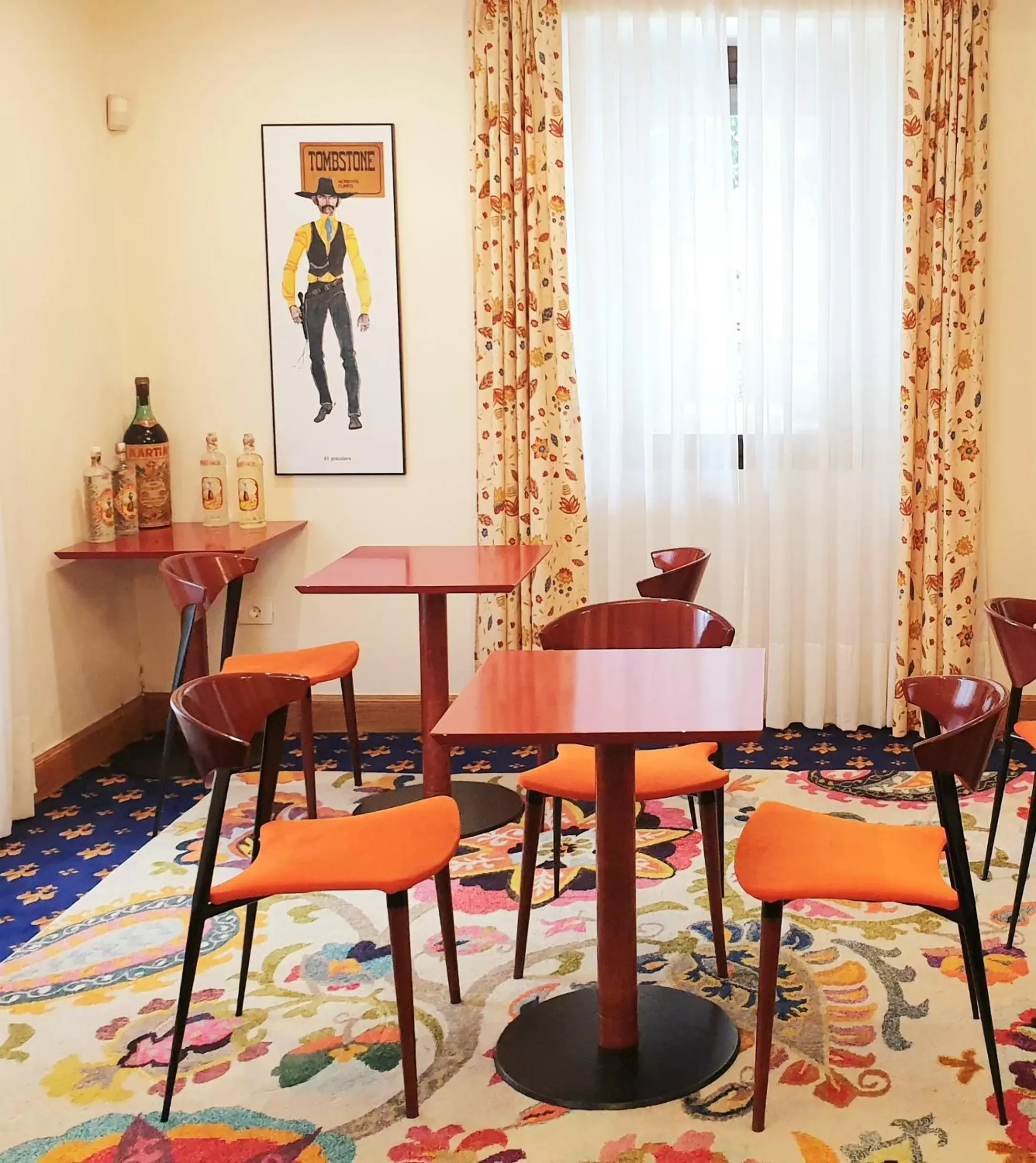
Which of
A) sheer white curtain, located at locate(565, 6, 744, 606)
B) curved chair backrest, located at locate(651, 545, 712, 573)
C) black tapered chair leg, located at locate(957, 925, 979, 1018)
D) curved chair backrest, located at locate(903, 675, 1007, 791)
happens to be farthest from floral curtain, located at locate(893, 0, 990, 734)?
curved chair backrest, located at locate(903, 675, 1007, 791)

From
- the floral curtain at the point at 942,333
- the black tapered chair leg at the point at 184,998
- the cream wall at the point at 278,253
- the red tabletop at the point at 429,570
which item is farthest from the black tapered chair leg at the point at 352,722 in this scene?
the floral curtain at the point at 942,333

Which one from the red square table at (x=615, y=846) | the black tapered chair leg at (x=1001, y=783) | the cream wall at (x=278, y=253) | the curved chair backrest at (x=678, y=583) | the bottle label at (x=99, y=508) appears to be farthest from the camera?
the cream wall at (x=278, y=253)

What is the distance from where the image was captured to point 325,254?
15.5 feet

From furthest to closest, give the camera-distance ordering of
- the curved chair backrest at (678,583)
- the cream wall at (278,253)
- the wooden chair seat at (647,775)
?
the cream wall at (278,253)
the curved chair backrest at (678,583)
the wooden chair seat at (647,775)

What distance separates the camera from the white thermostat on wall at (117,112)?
184 inches

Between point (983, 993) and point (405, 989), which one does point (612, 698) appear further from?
point (983, 993)

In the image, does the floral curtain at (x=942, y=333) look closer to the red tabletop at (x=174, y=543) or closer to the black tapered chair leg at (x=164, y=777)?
the red tabletop at (x=174, y=543)

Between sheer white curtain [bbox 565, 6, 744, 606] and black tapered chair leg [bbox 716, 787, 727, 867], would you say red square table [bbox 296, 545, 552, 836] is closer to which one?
sheer white curtain [bbox 565, 6, 744, 606]

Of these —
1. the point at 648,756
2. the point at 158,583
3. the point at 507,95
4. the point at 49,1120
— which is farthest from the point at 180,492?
the point at 49,1120

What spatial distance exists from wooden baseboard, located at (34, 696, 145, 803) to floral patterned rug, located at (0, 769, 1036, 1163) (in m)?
0.74

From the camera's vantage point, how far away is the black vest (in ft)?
15.5

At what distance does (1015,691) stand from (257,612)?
281cm

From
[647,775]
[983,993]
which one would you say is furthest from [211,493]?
[983,993]

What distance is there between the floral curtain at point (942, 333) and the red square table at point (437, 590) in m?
1.41
